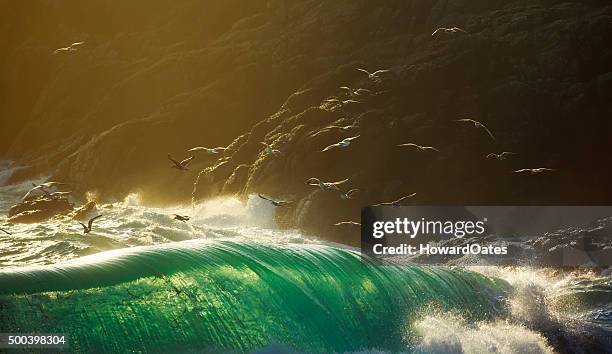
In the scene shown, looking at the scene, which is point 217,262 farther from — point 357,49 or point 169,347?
point 357,49

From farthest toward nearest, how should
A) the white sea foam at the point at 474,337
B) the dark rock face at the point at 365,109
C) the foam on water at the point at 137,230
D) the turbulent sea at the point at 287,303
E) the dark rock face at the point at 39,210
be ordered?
1. the dark rock face at the point at 39,210
2. the dark rock face at the point at 365,109
3. the foam on water at the point at 137,230
4. the white sea foam at the point at 474,337
5. the turbulent sea at the point at 287,303

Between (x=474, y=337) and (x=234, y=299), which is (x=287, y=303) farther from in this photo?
(x=474, y=337)

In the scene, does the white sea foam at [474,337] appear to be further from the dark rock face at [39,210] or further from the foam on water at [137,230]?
the dark rock face at [39,210]

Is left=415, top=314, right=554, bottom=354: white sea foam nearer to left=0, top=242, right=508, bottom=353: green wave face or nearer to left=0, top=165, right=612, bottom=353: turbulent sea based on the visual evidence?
left=0, top=165, right=612, bottom=353: turbulent sea

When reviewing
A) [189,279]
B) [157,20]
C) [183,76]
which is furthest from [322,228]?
[157,20]

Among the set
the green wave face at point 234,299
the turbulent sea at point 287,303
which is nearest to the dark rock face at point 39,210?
the turbulent sea at point 287,303

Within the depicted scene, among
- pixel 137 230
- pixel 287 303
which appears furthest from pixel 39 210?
pixel 287 303

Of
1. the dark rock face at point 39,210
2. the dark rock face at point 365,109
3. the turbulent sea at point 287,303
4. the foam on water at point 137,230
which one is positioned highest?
the dark rock face at point 365,109
